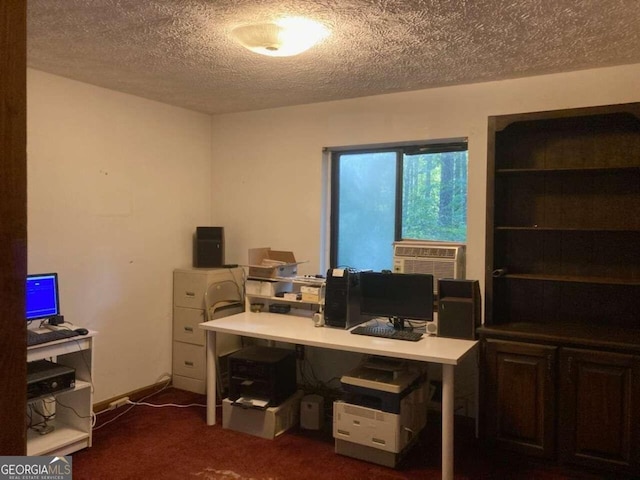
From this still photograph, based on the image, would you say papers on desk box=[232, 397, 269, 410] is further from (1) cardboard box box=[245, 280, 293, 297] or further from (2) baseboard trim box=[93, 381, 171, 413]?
(2) baseboard trim box=[93, 381, 171, 413]

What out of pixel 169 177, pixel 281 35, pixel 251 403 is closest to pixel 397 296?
pixel 251 403

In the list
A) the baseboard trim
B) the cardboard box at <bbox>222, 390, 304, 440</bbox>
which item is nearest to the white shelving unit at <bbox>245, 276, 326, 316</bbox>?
the cardboard box at <bbox>222, 390, 304, 440</bbox>

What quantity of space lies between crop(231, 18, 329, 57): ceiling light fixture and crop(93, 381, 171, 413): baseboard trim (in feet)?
9.43

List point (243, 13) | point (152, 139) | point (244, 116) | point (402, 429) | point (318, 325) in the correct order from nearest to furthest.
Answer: point (243, 13) < point (402, 429) < point (318, 325) < point (152, 139) < point (244, 116)

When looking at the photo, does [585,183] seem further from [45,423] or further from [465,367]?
[45,423]

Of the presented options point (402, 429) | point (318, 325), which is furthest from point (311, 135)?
point (402, 429)

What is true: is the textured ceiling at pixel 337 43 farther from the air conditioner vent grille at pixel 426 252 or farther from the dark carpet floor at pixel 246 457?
the dark carpet floor at pixel 246 457

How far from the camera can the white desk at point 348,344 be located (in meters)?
2.67

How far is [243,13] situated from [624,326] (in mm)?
2876

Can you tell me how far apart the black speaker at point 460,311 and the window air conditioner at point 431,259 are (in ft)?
0.67

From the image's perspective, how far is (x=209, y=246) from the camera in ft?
14.3

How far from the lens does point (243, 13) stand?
2291 mm

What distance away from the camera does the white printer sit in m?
2.86

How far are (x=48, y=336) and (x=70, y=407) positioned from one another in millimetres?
582
